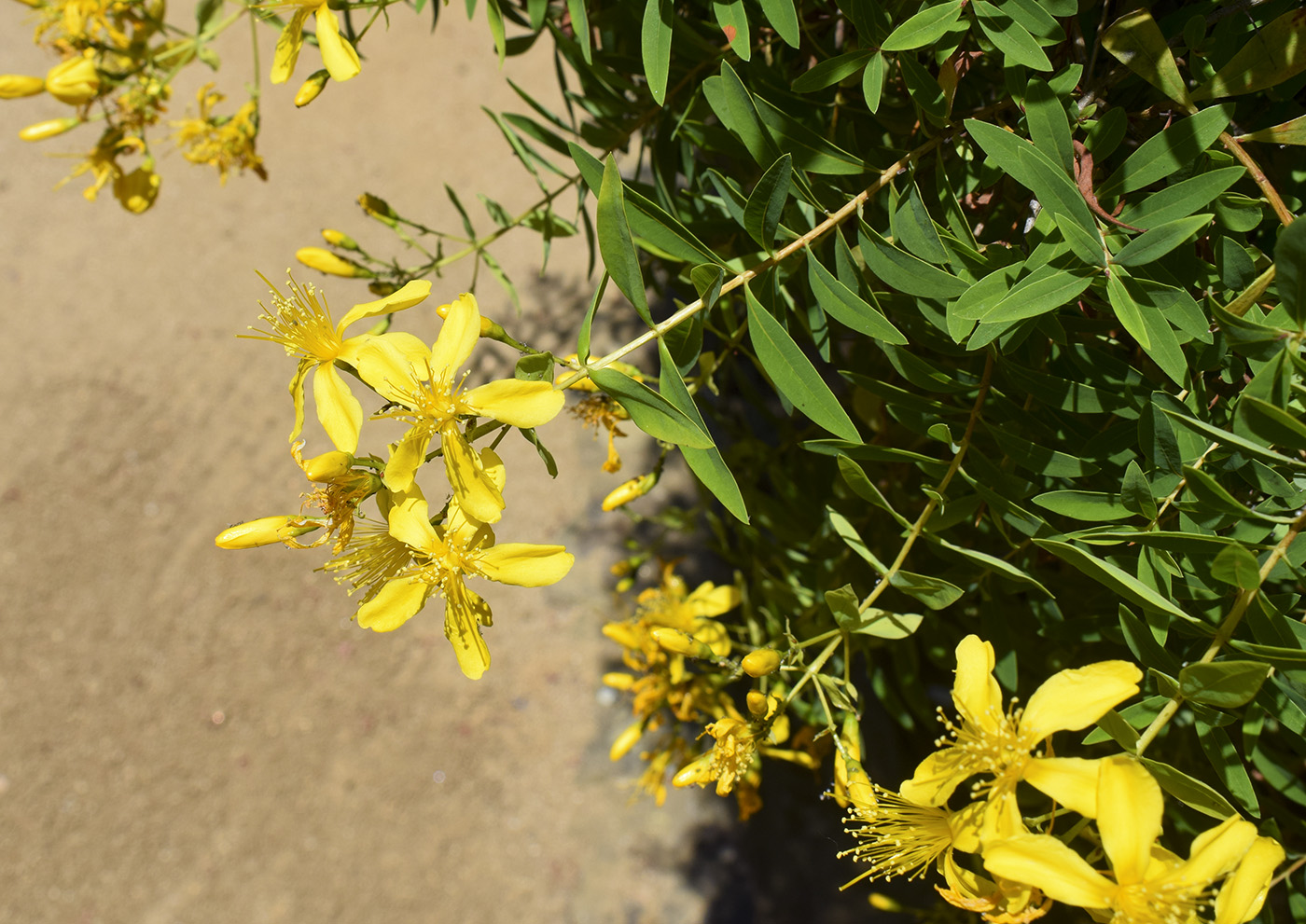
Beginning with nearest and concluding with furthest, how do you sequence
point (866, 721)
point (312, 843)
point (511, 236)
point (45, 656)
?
point (866, 721)
point (312, 843)
point (45, 656)
point (511, 236)

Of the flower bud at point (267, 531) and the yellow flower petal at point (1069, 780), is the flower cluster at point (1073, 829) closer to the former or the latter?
the yellow flower petal at point (1069, 780)

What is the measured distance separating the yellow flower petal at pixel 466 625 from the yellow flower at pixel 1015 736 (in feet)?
1.22

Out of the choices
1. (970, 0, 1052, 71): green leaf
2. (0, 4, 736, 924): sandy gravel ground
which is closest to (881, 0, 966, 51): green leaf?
(970, 0, 1052, 71): green leaf

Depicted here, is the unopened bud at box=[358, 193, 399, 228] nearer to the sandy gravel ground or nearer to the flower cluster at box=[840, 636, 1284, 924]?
the flower cluster at box=[840, 636, 1284, 924]

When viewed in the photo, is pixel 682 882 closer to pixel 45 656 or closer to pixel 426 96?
pixel 45 656

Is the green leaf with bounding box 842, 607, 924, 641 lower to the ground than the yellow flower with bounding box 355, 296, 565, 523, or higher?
lower

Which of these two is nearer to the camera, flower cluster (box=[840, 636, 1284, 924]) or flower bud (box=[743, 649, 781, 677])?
flower cluster (box=[840, 636, 1284, 924])

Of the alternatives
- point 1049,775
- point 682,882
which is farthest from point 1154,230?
point 682,882

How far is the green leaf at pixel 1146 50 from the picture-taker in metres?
0.63

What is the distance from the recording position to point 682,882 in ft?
6.28

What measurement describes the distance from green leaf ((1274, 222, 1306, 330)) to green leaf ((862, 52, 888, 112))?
0.31 meters

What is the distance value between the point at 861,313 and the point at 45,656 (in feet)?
7.85

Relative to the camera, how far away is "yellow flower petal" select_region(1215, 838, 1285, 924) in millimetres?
549

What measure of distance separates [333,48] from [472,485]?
46 cm
